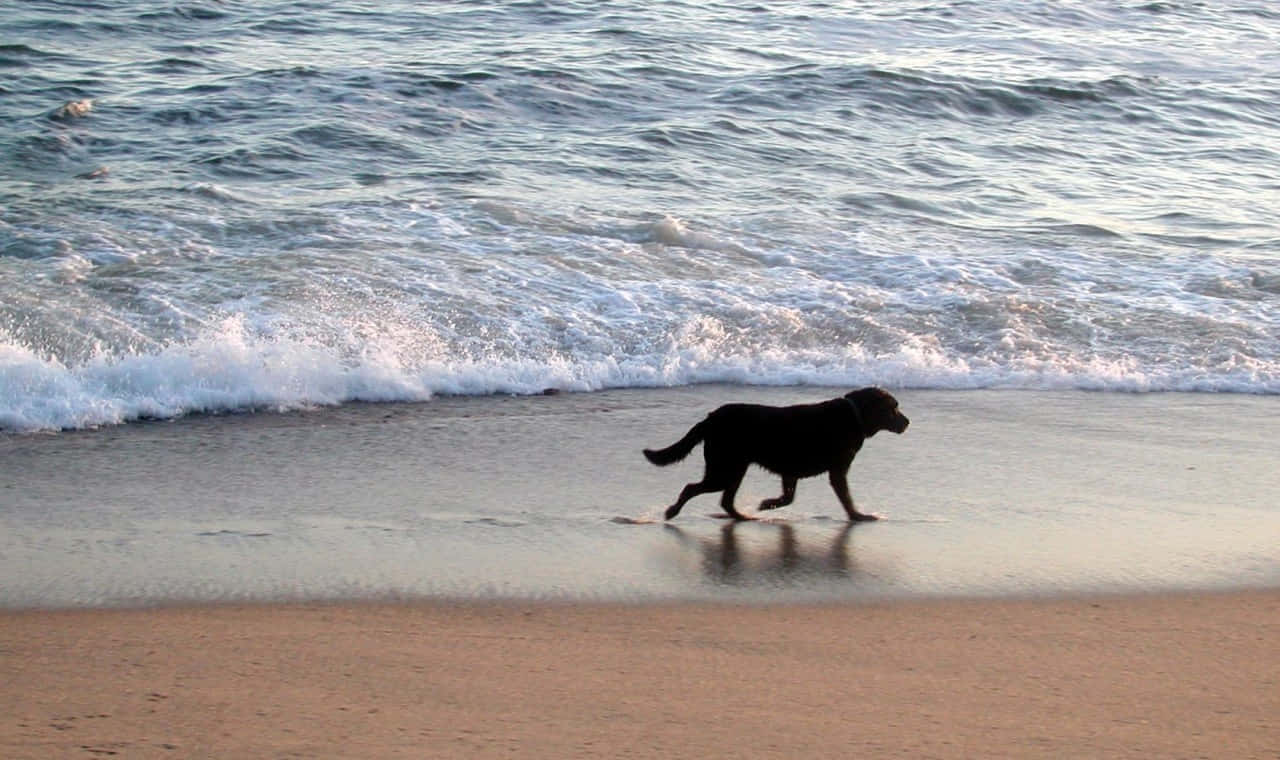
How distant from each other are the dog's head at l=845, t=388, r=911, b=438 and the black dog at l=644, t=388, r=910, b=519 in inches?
8.6

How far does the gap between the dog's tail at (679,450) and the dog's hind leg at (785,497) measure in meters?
0.43

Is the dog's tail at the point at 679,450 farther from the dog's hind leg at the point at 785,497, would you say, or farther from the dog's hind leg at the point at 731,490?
the dog's hind leg at the point at 785,497

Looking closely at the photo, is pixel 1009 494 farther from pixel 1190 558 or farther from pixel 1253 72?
pixel 1253 72

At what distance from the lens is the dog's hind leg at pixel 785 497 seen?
6969 millimetres

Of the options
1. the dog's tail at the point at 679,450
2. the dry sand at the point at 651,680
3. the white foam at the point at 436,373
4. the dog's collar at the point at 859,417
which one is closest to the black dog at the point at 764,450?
the dog's tail at the point at 679,450

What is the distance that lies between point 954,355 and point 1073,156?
26.2ft

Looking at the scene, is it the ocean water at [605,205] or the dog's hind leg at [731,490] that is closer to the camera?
the dog's hind leg at [731,490]

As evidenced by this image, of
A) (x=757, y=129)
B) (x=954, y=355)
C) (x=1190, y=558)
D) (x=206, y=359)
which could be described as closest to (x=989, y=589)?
(x=1190, y=558)

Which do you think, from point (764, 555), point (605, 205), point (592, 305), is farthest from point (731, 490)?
point (605, 205)

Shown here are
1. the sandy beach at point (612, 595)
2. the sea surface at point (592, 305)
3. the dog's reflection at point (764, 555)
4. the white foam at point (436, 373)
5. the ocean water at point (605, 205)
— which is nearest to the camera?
the sandy beach at point (612, 595)

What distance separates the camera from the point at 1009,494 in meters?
7.22

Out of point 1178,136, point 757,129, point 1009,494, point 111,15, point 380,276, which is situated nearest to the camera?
point 1009,494

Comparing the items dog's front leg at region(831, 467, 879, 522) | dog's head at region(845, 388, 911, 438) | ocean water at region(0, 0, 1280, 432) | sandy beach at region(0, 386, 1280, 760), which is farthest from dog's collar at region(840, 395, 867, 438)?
ocean water at region(0, 0, 1280, 432)

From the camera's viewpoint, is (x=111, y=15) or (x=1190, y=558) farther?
(x=111, y=15)
